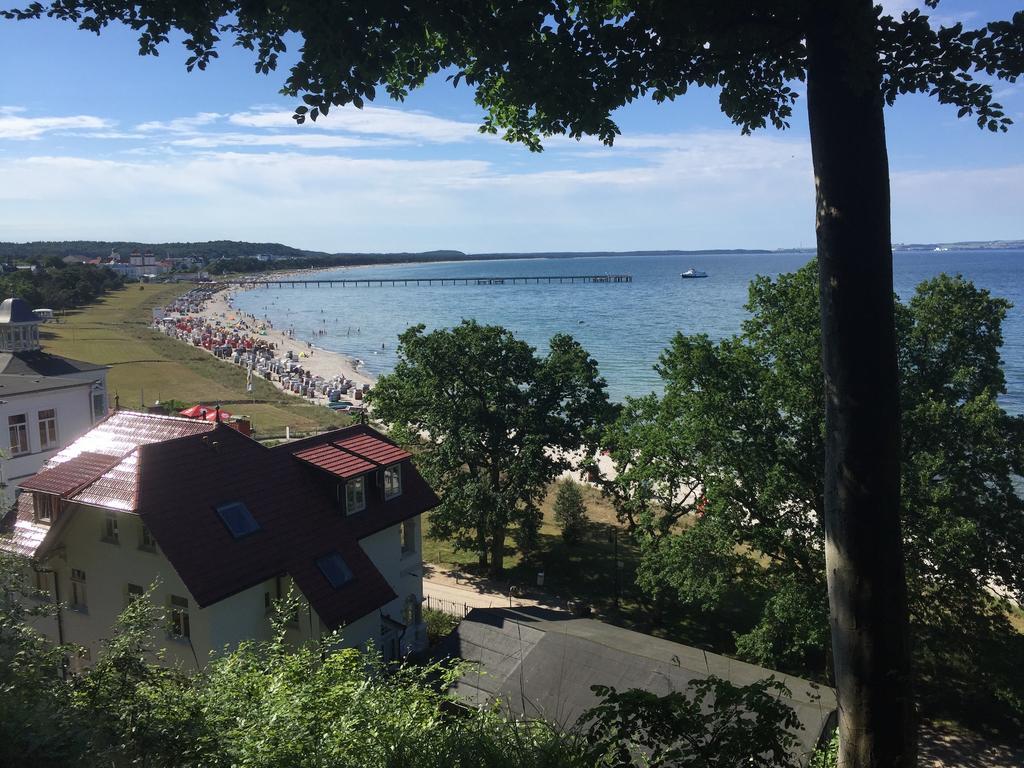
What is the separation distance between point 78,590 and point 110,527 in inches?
86.1

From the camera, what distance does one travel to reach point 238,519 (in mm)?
17219

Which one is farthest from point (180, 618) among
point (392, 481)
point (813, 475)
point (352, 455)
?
point (813, 475)

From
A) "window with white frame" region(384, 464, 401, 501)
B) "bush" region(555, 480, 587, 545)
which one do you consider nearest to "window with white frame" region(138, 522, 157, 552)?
"window with white frame" region(384, 464, 401, 501)

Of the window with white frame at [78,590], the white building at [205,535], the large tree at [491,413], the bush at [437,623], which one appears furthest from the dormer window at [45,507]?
the large tree at [491,413]

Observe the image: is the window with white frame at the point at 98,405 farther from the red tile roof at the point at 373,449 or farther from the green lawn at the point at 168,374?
the green lawn at the point at 168,374

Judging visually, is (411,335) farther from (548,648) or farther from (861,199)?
(861,199)

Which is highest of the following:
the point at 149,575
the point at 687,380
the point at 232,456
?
the point at 687,380

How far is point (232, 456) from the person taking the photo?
18516mm

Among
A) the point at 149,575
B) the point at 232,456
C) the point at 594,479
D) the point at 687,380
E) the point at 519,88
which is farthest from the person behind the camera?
the point at 594,479

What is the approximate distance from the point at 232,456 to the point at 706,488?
456 inches

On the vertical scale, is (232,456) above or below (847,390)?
below

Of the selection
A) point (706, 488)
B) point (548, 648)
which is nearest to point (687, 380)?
point (706, 488)

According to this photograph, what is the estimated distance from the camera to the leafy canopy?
208 inches

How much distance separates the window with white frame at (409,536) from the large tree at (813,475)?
20.5 ft
